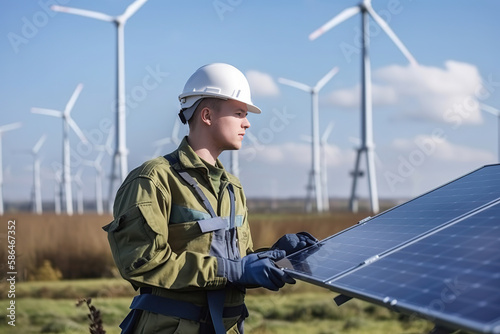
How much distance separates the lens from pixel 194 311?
4.14m

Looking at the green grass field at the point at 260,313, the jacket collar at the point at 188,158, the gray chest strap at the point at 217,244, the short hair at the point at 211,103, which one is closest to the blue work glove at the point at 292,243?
the gray chest strap at the point at 217,244

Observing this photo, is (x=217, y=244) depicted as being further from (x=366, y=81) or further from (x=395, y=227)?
(x=366, y=81)

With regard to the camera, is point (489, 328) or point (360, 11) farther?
point (360, 11)

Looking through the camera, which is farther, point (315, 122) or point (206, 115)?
point (315, 122)

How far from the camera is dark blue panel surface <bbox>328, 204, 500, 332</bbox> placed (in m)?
2.43

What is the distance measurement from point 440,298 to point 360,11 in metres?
27.7

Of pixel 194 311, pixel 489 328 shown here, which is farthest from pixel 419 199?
pixel 489 328

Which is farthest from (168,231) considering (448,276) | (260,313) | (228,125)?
(260,313)

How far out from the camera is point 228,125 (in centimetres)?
439

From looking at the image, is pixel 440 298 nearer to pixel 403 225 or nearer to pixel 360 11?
pixel 403 225

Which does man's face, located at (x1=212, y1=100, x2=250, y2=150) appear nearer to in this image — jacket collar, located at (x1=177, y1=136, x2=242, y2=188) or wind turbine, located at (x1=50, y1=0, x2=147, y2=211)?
jacket collar, located at (x1=177, y1=136, x2=242, y2=188)

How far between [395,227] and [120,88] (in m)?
22.9

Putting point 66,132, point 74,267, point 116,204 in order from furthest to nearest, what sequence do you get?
point 66,132
point 74,267
point 116,204

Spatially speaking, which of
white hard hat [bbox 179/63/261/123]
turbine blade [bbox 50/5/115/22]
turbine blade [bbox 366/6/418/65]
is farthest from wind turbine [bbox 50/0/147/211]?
white hard hat [bbox 179/63/261/123]
